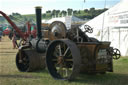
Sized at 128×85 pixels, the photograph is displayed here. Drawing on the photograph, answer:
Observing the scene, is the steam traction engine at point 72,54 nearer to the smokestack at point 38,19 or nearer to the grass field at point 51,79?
the grass field at point 51,79

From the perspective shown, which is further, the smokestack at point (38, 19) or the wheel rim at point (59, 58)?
the smokestack at point (38, 19)

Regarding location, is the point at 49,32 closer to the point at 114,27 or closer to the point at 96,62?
the point at 96,62

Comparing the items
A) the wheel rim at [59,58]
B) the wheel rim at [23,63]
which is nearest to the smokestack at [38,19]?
the wheel rim at [23,63]

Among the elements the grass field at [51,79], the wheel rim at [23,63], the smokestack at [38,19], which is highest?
the smokestack at [38,19]

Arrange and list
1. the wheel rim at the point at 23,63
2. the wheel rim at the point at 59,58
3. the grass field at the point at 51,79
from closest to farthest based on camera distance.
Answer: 1. the grass field at the point at 51,79
2. the wheel rim at the point at 59,58
3. the wheel rim at the point at 23,63

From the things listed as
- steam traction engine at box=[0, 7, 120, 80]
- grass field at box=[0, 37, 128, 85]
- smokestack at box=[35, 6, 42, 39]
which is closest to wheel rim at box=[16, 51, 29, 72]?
steam traction engine at box=[0, 7, 120, 80]

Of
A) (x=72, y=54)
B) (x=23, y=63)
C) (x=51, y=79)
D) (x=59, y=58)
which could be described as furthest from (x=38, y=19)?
(x=72, y=54)

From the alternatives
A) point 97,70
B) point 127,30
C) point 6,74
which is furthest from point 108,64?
point 127,30

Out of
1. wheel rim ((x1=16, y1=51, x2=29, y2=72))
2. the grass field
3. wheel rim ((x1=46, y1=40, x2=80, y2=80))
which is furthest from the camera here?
wheel rim ((x1=16, y1=51, x2=29, y2=72))

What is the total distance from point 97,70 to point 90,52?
52 centimetres

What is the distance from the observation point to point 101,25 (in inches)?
512

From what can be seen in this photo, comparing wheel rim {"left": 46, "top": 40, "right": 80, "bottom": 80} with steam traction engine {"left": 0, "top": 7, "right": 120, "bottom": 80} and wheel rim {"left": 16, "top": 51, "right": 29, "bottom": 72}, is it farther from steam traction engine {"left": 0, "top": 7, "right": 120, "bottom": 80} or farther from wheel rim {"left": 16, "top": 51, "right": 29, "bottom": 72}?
wheel rim {"left": 16, "top": 51, "right": 29, "bottom": 72}

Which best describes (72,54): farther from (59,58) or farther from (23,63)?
(23,63)

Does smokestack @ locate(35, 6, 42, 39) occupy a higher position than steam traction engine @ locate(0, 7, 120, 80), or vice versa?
smokestack @ locate(35, 6, 42, 39)
